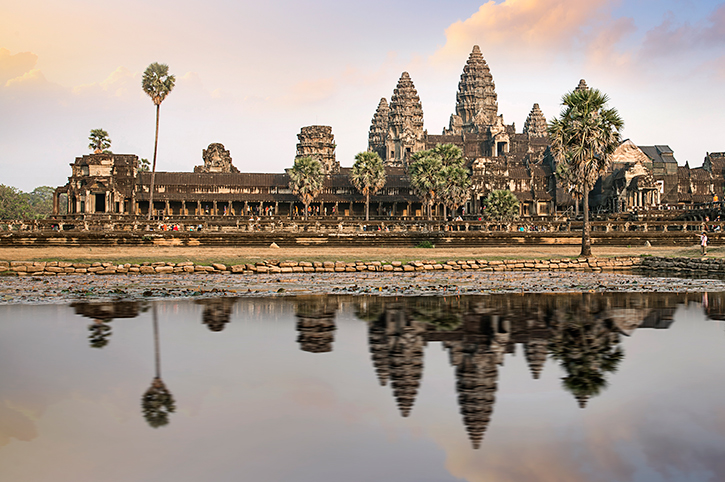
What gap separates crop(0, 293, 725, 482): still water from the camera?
247 inches

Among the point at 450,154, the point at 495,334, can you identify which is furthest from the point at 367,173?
the point at 495,334

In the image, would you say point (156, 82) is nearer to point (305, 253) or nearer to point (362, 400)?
point (305, 253)

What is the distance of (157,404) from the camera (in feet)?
26.3

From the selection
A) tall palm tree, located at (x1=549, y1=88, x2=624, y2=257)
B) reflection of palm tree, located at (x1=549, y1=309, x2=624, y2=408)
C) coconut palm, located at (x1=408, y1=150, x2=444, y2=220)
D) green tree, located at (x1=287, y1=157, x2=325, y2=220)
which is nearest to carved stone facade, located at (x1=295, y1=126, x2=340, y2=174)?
green tree, located at (x1=287, y1=157, x2=325, y2=220)

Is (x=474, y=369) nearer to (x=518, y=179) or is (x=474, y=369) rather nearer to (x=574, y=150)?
(x=574, y=150)

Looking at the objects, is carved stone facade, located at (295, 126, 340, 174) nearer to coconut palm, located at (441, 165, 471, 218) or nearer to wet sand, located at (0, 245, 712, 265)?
coconut palm, located at (441, 165, 471, 218)

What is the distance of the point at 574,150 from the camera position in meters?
36.3

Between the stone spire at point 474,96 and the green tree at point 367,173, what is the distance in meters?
56.1

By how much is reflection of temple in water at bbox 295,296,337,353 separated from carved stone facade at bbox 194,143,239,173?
82.7 meters

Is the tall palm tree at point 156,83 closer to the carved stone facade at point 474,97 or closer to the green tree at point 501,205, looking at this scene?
the green tree at point 501,205

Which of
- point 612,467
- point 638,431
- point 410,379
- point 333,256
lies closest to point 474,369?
point 410,379

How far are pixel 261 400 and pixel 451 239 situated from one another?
126 feet

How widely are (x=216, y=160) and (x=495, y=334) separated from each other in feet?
297

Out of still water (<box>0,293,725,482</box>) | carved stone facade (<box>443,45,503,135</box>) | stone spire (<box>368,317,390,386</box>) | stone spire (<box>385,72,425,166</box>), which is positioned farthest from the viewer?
carved stone facade (<box>443,45,503,135</box>)
